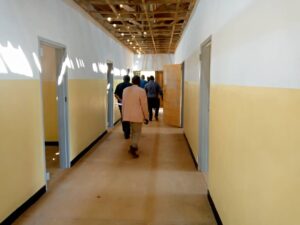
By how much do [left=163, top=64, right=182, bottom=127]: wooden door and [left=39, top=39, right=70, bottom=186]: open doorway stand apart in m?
3.57

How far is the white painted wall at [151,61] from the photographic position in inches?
554

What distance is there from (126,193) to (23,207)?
1.21 meters

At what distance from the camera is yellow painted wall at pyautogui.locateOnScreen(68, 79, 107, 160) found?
475cm

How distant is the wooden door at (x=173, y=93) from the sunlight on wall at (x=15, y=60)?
5490 mm

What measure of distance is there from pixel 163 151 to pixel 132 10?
2.90 metres

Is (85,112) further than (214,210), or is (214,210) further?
(85,112)

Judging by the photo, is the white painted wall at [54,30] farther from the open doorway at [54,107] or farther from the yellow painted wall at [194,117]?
the yellow painted wall at [194,117]

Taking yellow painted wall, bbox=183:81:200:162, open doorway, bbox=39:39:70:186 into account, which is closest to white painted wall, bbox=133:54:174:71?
open doorway, bbox=39:39:70:186

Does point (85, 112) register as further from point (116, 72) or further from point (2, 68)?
point (116, 72)

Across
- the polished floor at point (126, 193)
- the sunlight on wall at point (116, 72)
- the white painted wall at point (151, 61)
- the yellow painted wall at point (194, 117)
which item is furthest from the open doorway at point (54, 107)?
the white painted wall at point (151, 61)

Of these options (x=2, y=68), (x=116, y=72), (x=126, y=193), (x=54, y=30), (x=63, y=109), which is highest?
(x=54, y=30)

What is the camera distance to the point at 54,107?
6.17m

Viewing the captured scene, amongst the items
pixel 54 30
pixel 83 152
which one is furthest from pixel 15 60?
pixel 83 152

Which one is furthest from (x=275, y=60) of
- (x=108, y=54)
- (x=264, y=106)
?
(x=108, y=54)
